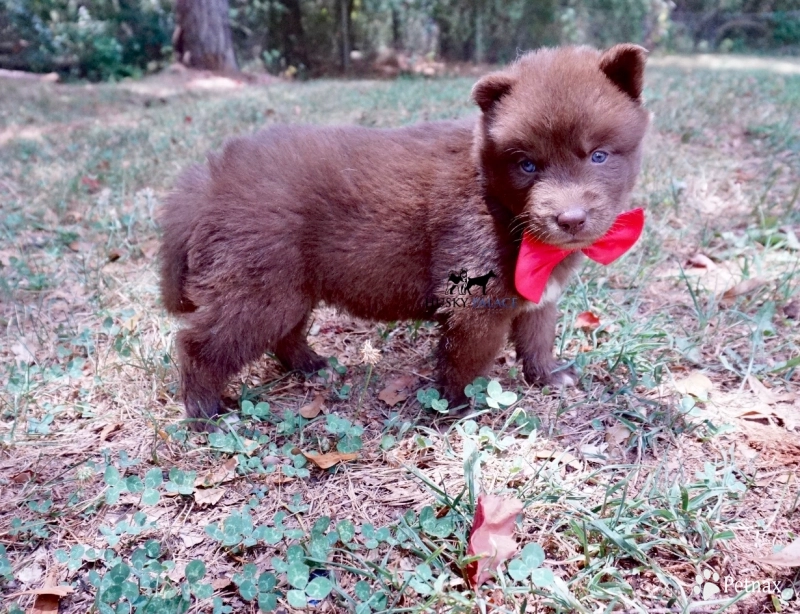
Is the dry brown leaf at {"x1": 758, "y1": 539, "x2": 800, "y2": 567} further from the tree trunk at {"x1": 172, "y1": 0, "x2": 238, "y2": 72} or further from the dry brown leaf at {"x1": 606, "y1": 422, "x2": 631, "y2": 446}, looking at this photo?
the tree trunk at {"x1": 172, "y1": 0, "x2": 238, "y2": 72}

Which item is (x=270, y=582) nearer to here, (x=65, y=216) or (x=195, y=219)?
(x=195, y=219)

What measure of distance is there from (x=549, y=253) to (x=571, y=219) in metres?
0.29

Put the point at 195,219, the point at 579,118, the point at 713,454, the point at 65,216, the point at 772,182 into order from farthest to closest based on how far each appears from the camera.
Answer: the point at 65,216
the point at 772,182
the point at 195,219
the point at 713,454
the point at 579,118

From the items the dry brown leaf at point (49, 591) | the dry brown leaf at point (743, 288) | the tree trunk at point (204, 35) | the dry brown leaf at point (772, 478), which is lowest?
the dry brown leaf at point (49, 591)

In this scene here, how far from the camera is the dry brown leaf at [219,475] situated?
2402 mm

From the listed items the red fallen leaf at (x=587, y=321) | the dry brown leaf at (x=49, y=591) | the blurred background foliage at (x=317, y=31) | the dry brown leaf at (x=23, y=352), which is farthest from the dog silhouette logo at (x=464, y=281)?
the blurred background foliage at (x=317, y=31)

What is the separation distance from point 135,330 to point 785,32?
21672 millimetres

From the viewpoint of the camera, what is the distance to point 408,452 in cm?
258

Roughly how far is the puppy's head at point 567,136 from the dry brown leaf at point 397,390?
1.08 metres

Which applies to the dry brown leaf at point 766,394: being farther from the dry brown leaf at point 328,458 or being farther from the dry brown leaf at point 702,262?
the dry brown leaf at point 328,458

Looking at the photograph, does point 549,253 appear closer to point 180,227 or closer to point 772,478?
point 772,478

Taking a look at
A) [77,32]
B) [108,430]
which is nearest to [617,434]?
[108,430]

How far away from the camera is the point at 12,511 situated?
229 cm

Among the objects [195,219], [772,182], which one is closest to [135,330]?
[195,219]
